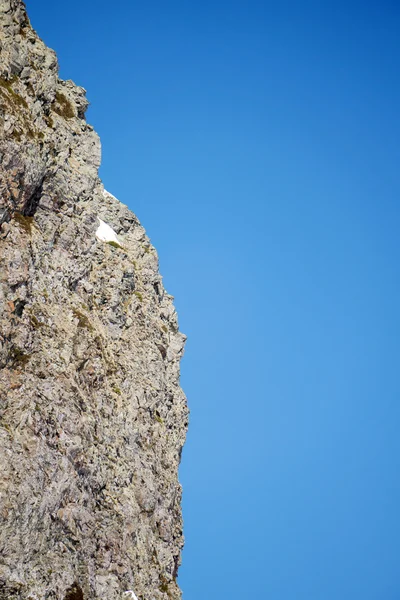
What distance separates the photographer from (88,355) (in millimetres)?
46500

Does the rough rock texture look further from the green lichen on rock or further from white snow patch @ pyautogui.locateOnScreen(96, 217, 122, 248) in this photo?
white snow patch @ pyautogui.locateOnScreen(96, 217, 122, 248)

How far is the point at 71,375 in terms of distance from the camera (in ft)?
140

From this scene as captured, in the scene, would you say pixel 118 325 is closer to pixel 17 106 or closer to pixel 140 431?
pixel 140 431

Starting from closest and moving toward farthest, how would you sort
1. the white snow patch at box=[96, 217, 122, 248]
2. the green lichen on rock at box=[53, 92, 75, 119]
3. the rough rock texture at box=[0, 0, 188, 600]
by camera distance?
the rough rock texture at box=[0, 0, 188, 600]
the green lichen on rock at box=[53, 92, 75, 119]
the white snow patch at box=[96, 217, 122, 248]

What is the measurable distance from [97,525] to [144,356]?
16129 mm

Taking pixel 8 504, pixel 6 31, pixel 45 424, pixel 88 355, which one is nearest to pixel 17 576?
pixel 8 504

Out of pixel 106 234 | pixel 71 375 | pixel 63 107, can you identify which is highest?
pixel 63 107

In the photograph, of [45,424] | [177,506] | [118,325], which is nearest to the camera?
[45,424]

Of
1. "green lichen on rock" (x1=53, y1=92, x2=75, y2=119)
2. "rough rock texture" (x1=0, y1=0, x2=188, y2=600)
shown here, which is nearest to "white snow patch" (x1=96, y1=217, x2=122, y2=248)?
"rough rock texture" (x1=0, y1=0, x2=188, y2=600)

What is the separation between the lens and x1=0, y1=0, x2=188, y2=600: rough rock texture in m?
36.8

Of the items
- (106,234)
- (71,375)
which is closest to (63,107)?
(106,234)

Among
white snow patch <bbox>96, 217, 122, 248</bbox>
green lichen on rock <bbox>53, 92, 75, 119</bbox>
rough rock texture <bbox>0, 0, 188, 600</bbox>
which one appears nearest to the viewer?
rough rock texture <bbox>0, 0, 188, 600</bbox>

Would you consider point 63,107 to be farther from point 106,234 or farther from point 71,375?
point 71,375

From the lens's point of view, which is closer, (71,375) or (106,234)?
(71,375)
